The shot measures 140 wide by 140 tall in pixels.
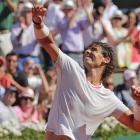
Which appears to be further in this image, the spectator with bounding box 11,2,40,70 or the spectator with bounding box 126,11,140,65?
the spectator with bounding box 126,11,140,65

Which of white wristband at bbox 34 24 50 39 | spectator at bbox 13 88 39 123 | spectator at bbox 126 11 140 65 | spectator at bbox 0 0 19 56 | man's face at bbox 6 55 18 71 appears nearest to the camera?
white wristband at bbox 34 24 50 39

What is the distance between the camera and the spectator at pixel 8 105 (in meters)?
9.73

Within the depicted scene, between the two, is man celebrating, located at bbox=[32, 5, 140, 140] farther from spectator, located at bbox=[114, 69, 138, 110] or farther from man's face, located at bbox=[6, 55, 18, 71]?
spectator, located at bbox=[114, 69, 138, 110]

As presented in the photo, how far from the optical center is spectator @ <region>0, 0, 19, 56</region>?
11.5 m

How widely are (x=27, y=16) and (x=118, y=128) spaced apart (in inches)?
93.1

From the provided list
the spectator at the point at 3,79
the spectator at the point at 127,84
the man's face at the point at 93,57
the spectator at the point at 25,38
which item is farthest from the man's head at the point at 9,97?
the man's face at the point at 93,57

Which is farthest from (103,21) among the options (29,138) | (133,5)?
(29,138)

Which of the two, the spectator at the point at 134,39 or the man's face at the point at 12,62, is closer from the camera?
the man's face at the point at 12,62

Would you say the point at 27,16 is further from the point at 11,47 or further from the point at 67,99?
the point at 67,99

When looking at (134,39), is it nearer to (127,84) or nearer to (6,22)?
(127,84)

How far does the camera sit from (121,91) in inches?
440

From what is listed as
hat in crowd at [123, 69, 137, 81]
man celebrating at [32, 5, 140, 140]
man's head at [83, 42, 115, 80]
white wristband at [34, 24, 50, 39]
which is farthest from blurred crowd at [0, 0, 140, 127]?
white wristband at [34, 24, 50, 39]

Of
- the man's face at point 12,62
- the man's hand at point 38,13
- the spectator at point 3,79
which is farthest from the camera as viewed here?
the man's face at point 12,62

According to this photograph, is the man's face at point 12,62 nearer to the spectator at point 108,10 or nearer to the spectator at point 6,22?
the spectator at point 6,22
